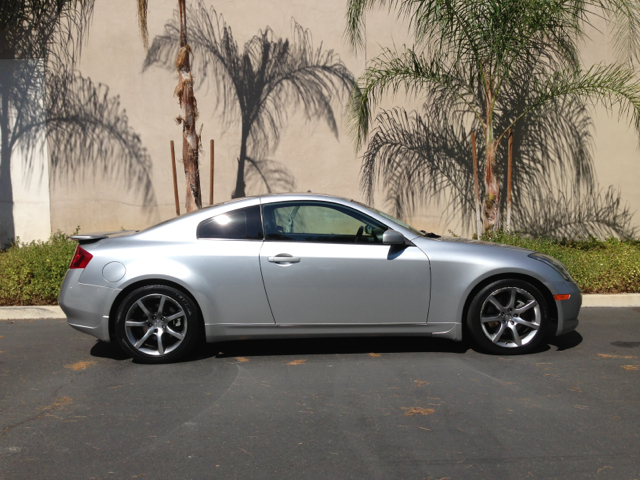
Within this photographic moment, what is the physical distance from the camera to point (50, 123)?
11.5m

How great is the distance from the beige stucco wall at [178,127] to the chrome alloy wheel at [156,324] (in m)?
6.51

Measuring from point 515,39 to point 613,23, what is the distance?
3797 millimetres

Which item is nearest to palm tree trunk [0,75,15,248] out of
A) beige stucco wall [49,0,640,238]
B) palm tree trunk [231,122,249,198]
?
beige stucco wall [49,0,640,238]

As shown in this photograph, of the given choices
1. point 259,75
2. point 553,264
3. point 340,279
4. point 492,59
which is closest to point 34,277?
point 340,279

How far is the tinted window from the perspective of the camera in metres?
5.44

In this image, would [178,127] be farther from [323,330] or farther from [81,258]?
[323,330]

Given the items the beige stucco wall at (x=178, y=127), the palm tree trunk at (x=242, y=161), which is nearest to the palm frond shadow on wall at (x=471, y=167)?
the beige stucco wall at (x=178, y=127)

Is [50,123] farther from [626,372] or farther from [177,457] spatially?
[626,372]

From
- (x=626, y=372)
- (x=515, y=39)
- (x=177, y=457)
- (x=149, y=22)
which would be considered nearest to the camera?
(x=177, y=457)

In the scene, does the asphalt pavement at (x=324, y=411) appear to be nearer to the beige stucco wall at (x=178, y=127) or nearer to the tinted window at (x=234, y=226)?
the tinted window at (x=234, y=226)

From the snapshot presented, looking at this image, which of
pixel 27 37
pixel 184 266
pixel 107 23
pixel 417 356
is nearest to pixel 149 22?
pixel 107 23

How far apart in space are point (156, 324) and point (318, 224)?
1.67 metres

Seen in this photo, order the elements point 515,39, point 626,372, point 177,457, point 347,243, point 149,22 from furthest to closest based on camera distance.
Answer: point 149,22
point 515,39
point 347,243
point 626,372
point 177,457

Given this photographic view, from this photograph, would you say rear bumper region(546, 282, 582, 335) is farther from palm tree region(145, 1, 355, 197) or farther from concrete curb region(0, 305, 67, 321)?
palm tree region(145, 1, 355, 197)
